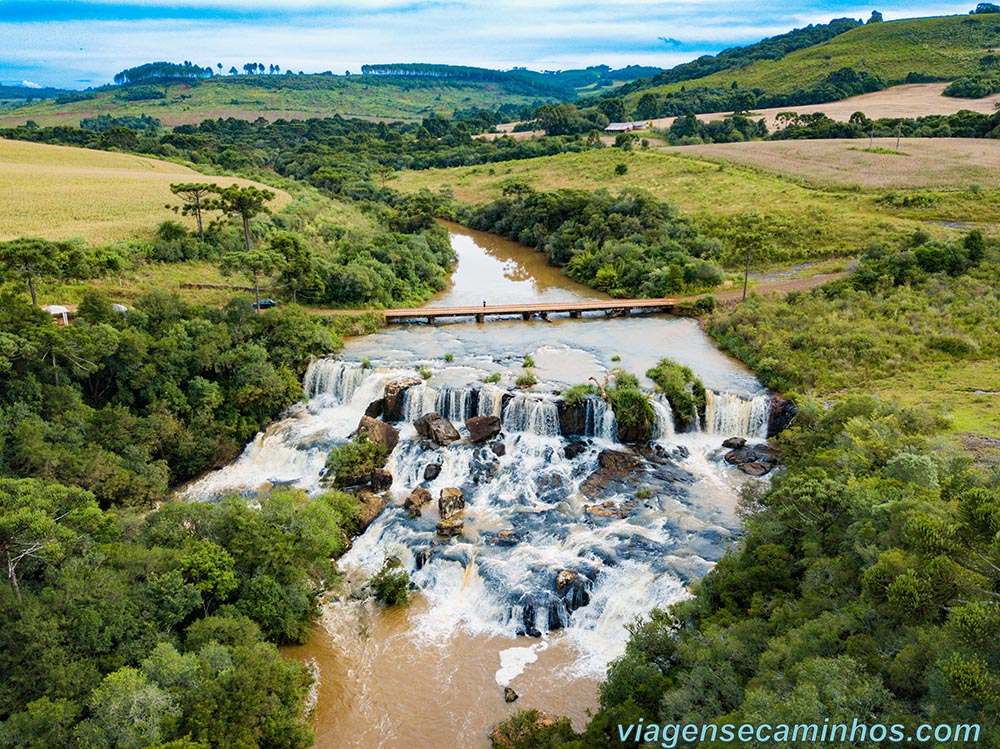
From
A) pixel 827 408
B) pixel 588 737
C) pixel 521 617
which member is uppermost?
pixel 827 408

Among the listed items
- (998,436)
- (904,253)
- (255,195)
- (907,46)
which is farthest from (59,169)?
(907,46)

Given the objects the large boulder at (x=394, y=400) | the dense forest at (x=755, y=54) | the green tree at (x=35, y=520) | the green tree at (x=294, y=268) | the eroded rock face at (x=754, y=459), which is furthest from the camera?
the dense forest at (x=755, y=54)

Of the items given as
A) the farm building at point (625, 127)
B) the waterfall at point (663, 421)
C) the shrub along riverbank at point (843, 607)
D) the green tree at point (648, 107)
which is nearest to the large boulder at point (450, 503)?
the shrub along riverbank at point (843, 607)

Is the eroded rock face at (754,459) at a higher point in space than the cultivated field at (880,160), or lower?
lower

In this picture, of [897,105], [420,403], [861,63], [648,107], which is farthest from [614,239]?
[861,63]

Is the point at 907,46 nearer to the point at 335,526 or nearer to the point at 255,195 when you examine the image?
the point at 255,195

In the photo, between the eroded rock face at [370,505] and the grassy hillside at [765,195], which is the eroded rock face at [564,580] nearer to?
the eroded rock face at [370,505]

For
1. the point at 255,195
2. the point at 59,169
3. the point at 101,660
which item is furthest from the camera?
the point at 59,169
